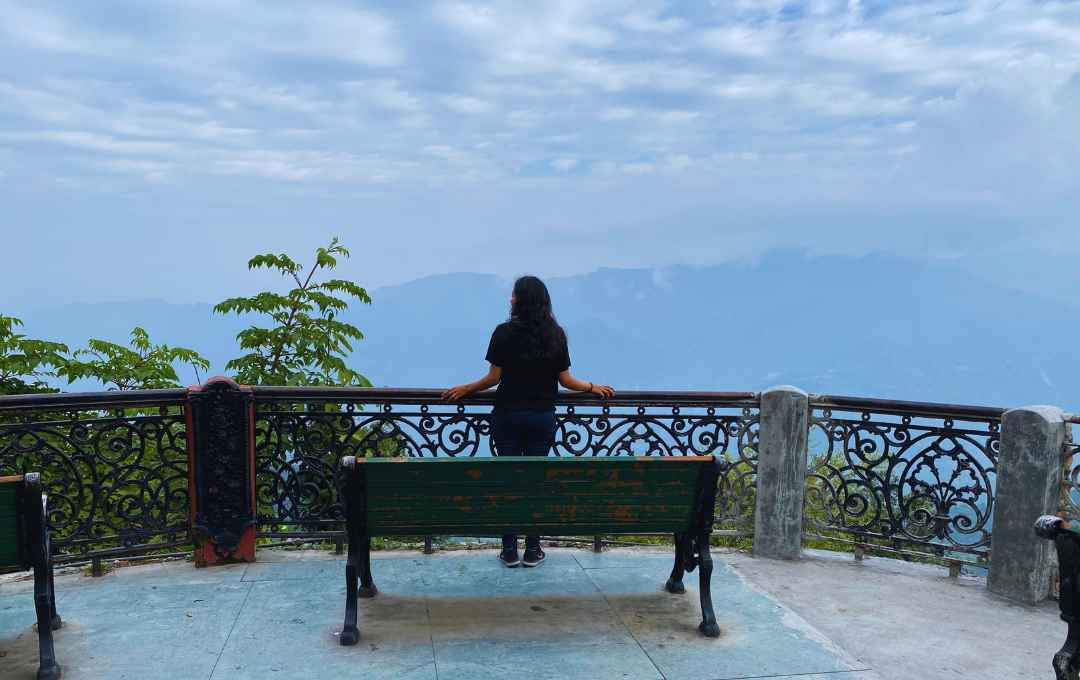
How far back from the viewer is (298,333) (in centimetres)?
853

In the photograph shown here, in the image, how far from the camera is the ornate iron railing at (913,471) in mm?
5719

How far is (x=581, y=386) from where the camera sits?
19.1 feet

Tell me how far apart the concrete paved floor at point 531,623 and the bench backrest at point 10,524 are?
58 centimetres

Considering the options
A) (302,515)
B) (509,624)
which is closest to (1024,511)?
(509,624)

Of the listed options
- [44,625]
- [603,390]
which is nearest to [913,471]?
[603,390]

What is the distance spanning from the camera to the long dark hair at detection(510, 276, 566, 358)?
537cm

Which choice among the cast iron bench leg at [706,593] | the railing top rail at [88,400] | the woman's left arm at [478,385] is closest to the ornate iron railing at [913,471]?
the cast iron bench leg at [706,593]

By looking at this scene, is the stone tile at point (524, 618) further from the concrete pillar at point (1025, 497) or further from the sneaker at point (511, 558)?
the concrete pillar at point (1025, 497)

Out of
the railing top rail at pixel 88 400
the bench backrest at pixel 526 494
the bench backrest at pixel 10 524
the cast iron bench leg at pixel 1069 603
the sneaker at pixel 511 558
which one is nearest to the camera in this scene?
the cast iron bench leg at pixel 1069 603

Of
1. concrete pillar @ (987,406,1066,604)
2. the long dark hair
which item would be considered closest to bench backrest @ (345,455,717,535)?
the long dark hair

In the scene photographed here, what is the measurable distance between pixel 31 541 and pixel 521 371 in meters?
2.92

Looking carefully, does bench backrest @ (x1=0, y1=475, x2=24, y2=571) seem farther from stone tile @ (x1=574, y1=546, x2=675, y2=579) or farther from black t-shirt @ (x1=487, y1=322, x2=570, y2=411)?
stone tile @ (x1=574, y1=546, x2=675, y2=579)

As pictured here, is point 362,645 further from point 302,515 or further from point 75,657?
point 302,515

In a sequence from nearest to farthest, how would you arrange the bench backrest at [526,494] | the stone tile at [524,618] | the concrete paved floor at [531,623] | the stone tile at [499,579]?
the concrete paved floor at [531,623]
the bench backrest at [526,494]
the stone tile at [524,618]
the stone tile at [499,579]
